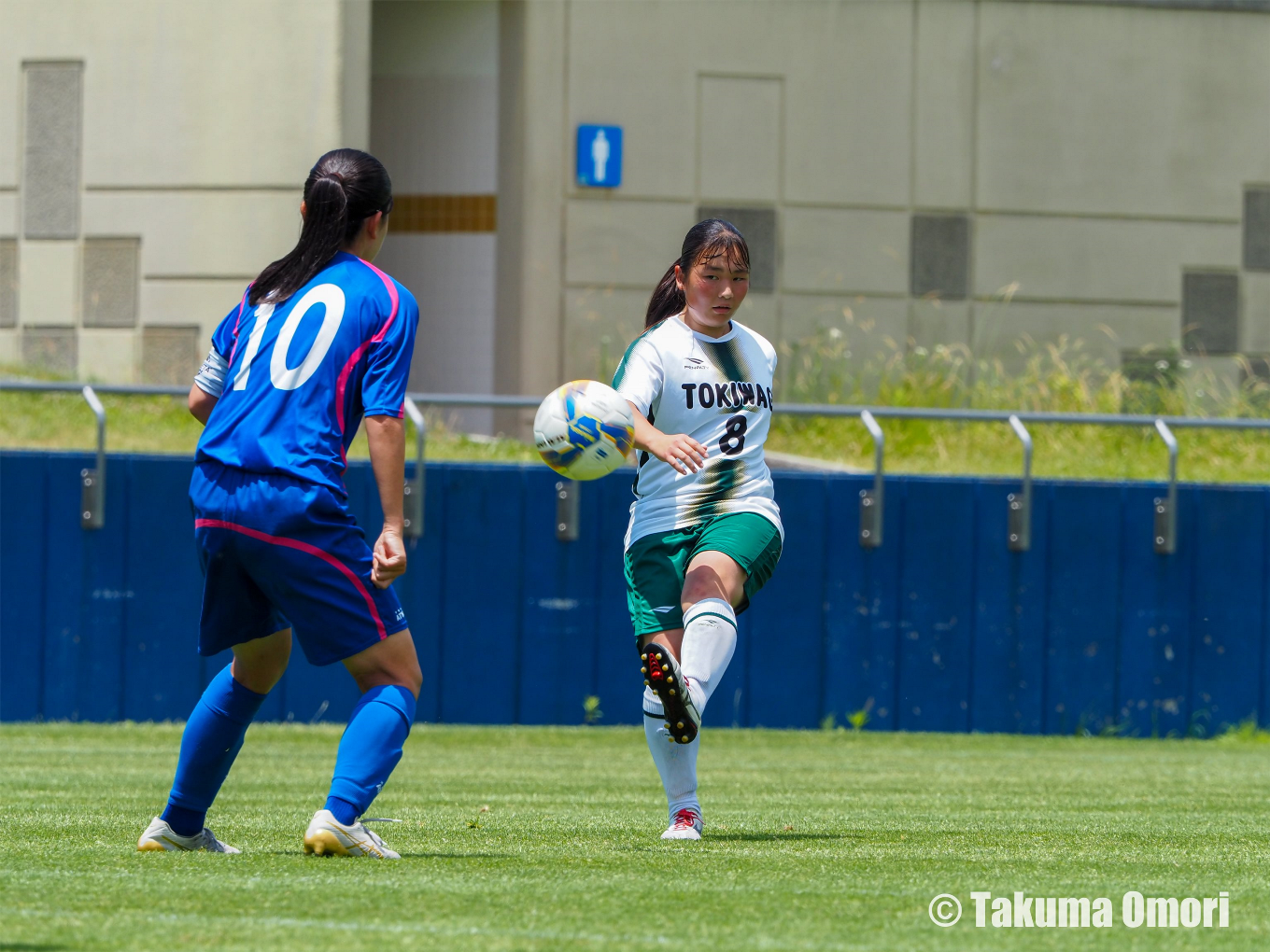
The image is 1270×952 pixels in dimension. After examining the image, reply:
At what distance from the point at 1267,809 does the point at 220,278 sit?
11.5 metres

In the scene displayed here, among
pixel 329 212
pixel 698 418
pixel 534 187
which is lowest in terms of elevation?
pixel 698 418

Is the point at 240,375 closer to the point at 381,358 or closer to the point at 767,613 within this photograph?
the point at 381,358

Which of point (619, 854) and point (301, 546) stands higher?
point (301, 546)

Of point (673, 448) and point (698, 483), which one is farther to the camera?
point (698, 483)

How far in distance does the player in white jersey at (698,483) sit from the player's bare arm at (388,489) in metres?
1.28

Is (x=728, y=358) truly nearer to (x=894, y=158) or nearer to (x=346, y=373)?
(x=346, y=373)

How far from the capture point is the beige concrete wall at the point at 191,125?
16.1 meters

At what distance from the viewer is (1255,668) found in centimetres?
1265

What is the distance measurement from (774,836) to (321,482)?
2.12m

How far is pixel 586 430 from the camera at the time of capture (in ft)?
19.0

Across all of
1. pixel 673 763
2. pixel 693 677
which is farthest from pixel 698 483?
pixel 673 763

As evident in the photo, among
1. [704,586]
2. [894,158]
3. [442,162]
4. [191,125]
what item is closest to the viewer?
[704,586]

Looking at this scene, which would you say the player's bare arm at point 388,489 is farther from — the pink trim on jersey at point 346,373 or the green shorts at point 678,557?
the green shorts at point 678,557

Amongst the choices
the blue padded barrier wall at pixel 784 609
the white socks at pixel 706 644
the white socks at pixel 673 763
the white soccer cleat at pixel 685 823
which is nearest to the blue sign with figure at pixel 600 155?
the blue padded barrier wall at pixel 784 609
